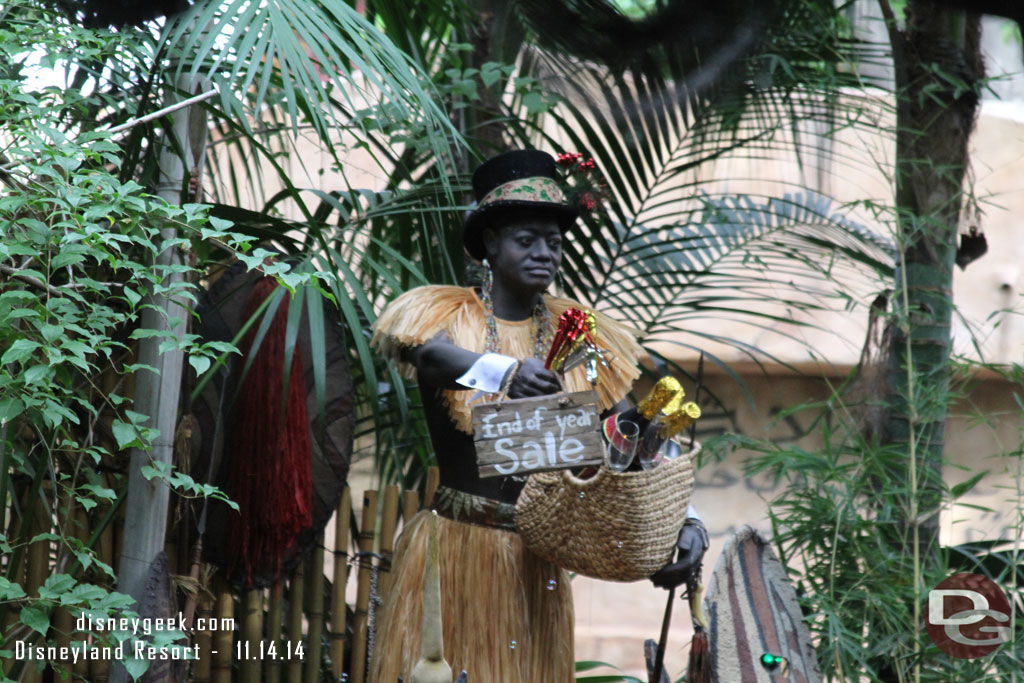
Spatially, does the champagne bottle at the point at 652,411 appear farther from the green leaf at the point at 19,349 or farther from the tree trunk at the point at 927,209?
the tree trunk at the point at 927,209

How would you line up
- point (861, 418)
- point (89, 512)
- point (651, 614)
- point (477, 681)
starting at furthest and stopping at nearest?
1. point (651, 614)
2. point (861, 418)
3. point (89, 512)
4. point (477, 681)

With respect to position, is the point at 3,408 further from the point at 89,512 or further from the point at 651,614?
the point at 651,614

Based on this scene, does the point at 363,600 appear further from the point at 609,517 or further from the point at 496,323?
Answer: the point at 609,517

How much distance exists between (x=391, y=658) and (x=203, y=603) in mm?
573

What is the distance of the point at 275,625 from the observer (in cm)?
296

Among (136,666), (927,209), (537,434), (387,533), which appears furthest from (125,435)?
(927,209)

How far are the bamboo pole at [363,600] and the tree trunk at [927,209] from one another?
140 cm

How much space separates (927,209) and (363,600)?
74.7 inches

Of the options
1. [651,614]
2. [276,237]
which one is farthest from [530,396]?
[651,614]

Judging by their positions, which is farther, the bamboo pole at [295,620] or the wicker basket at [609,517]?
the bamboo pole at [295,620]

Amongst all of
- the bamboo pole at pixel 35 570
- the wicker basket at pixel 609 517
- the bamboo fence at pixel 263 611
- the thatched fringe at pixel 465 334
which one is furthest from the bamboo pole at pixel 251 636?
the wicker basket at pixel 609 517

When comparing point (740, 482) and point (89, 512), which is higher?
point (740, 482)

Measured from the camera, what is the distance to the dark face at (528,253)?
8.27 feet

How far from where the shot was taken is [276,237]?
9.05ft
